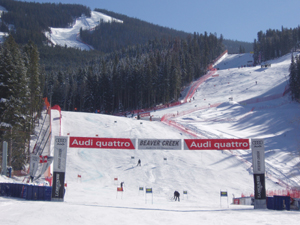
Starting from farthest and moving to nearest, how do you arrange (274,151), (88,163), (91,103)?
(91,103) < (274,151) < (88,163)

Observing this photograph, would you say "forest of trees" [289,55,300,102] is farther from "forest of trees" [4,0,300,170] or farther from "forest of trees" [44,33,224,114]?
"forest of trees" [44,33,224,114]

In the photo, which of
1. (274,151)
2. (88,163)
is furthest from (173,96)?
(88,163)

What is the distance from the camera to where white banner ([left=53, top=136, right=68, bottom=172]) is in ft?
50.6

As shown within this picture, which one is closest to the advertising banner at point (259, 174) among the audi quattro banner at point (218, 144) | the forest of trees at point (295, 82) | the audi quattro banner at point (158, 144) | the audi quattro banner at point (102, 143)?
the audi quattro banner at point (218, 144)

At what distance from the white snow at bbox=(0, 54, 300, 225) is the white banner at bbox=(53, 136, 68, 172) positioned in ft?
6.52

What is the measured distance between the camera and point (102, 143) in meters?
18.5

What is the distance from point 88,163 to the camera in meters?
25.8

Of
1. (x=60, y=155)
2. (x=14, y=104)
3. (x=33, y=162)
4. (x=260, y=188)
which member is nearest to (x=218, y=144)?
(x=260, y=188)

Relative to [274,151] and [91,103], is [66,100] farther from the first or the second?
[274,151]

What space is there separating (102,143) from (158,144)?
386 cm

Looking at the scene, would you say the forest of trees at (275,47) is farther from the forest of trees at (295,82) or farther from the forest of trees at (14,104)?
the forest of trees at (14,104)

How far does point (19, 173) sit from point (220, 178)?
55.7 ft

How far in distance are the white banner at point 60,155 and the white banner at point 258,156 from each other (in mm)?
11150

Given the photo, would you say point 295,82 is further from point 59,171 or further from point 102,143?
point 59,171
